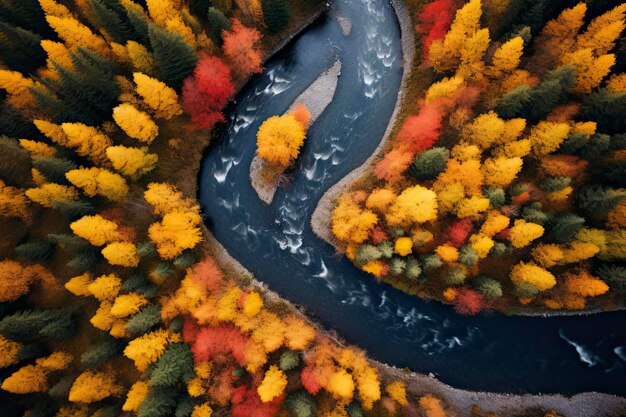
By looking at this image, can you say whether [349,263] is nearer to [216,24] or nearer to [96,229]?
[96,229]

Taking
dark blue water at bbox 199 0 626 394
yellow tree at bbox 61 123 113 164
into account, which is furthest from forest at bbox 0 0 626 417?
dark blue water at bbox 199 0 626 394

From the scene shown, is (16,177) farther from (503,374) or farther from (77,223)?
(503,374)

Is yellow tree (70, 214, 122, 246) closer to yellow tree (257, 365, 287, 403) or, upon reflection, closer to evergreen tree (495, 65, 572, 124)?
yellow tree (257, 365, 287, 403)

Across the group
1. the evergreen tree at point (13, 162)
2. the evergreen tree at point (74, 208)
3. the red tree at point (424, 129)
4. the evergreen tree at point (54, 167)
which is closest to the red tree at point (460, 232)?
the red tree at point (424, 129)

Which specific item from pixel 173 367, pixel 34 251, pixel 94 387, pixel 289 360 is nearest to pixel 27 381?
pixel 94 387

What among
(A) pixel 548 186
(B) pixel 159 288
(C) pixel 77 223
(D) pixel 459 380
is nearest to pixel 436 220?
(A) pixel 548 186

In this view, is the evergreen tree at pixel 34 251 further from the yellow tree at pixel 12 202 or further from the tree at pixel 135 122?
the tree at pixel 135 122
